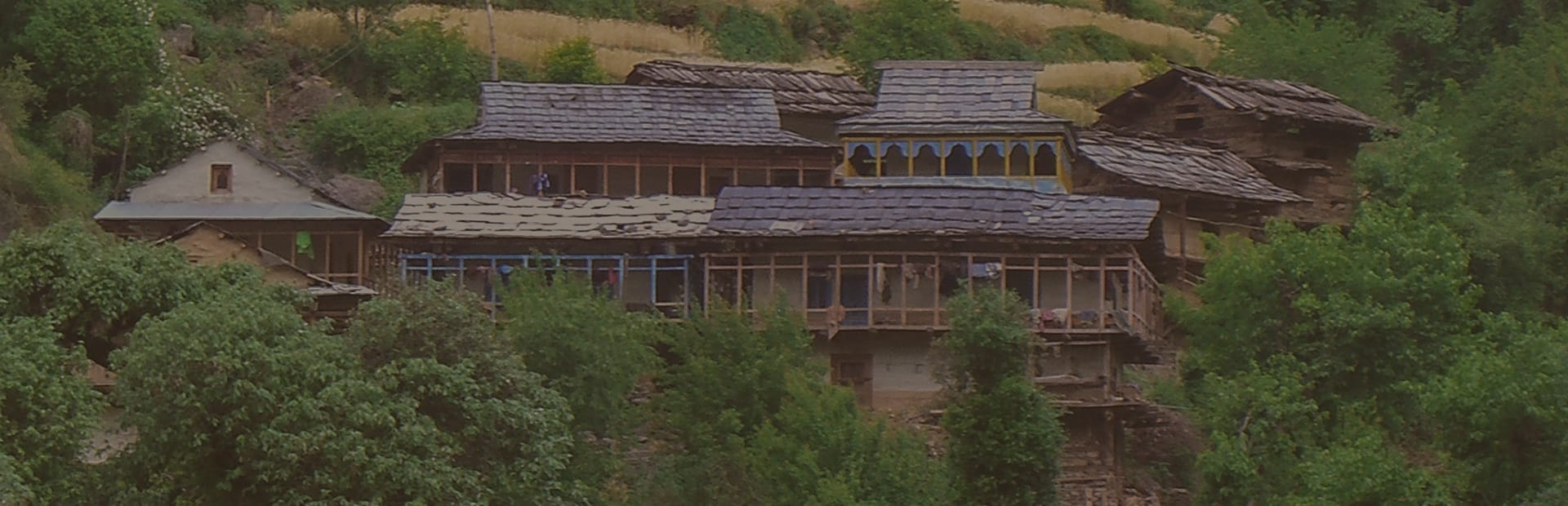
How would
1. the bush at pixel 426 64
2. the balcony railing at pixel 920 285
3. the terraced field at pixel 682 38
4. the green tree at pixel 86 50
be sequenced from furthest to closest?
the terraced field at pixel 682 38 < the bush at pixel 426 64 < the green tree at pixel 86 50 < the balcony railing at pixel 920 285

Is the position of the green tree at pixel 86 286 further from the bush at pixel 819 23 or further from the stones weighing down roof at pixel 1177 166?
the bush at pixel 819 23

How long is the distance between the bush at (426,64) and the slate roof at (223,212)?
43.7 ft

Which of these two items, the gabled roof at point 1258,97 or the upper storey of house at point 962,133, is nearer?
the upper storey of house at point 962,133

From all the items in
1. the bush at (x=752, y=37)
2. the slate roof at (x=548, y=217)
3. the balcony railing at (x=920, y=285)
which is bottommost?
the balcony railing at (x=920, y=285)

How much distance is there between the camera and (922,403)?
5662 cm

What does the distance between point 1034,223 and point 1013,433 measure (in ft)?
32.2

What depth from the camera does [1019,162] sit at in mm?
62938

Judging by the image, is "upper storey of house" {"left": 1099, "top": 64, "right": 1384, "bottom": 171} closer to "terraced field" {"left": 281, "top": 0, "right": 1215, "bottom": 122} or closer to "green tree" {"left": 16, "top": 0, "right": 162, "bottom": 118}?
"terraced field" {"left": 281, "top": 0, "right": 1215, "bottom": 122}

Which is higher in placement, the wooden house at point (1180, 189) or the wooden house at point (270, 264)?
the wooden house at point (1180, 189)

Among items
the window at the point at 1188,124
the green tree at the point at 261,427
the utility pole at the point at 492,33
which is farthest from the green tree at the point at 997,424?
the utility pole at the point at 492,33

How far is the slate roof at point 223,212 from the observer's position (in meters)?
61.9

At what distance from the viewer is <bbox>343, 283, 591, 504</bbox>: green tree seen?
45438 mm

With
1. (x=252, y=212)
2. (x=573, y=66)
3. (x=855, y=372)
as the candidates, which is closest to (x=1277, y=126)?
(x=855, y=372)

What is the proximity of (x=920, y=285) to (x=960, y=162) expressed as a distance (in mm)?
6092
